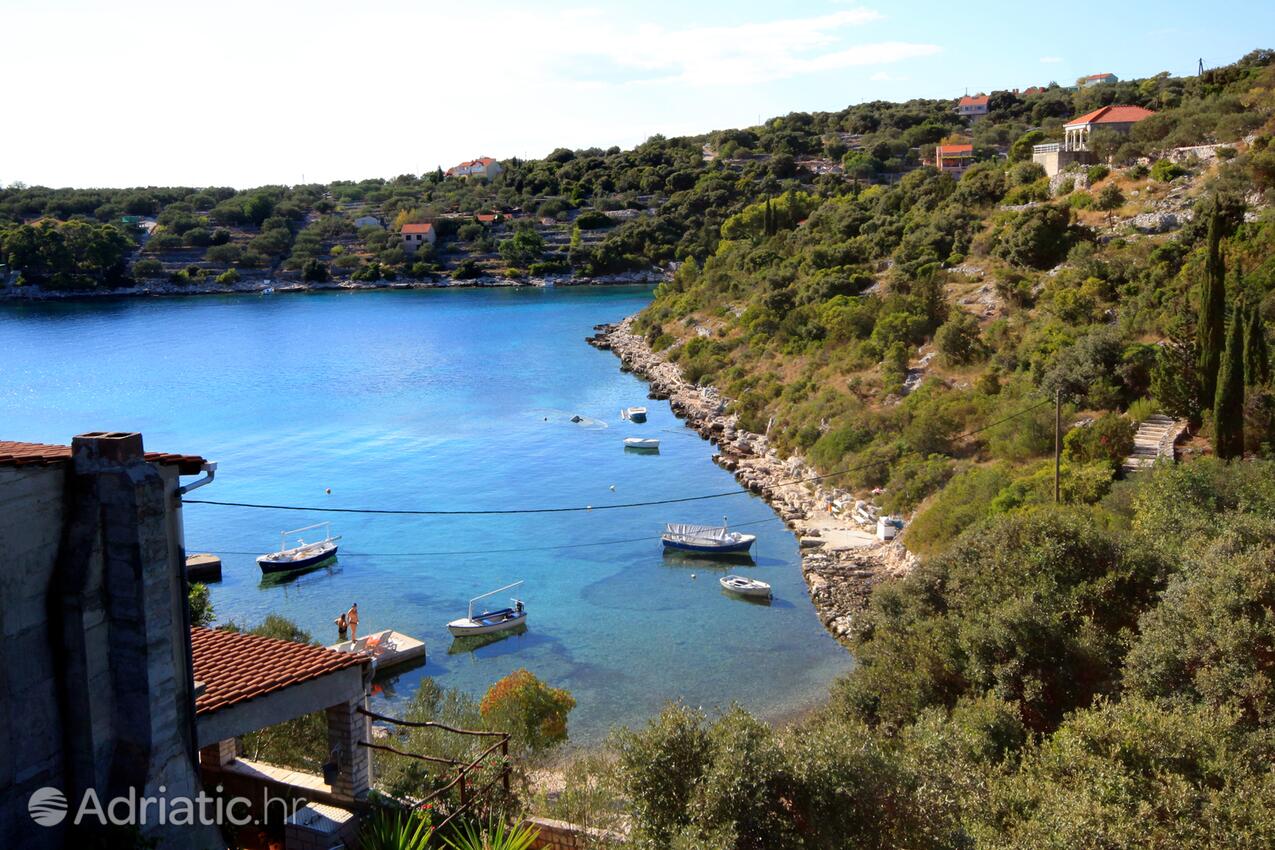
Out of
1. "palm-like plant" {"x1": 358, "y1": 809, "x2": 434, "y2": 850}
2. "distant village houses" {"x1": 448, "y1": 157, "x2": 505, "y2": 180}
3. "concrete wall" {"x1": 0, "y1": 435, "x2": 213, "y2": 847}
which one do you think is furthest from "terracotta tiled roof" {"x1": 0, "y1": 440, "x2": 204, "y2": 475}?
"distant village houses" {"x1": 448, "y1": 157, "x2": 505, "y2": 180}

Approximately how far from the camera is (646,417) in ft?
141

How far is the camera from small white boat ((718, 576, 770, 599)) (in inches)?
920

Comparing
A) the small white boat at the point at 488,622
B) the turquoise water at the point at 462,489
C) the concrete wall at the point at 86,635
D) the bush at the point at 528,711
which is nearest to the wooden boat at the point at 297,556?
the turquoise water at the point at 462,489

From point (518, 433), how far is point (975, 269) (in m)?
19.6

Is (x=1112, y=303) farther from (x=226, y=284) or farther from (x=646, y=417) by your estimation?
(x=226, y=284)

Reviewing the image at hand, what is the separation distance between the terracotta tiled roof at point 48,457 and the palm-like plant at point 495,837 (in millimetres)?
3629

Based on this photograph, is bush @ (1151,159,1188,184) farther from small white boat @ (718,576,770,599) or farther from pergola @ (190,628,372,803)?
pergola @ (190,628,372,803)

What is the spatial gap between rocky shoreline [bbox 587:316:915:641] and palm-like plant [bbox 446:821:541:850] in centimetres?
1338

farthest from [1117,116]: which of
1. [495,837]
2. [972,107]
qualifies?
[972,107]

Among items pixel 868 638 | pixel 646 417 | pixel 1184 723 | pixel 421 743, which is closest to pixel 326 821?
pixel 421 743

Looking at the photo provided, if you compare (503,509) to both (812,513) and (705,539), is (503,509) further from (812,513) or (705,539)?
(812,513)

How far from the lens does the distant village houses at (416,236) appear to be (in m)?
107

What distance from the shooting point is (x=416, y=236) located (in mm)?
107812

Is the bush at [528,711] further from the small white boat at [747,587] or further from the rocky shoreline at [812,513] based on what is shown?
the small white boat at [747,587]
